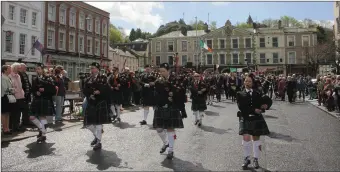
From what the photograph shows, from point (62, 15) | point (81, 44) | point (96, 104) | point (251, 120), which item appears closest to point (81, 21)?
point (81, 44)

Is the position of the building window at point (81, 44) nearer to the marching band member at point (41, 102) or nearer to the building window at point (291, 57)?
the marching band member at point (41, 102)

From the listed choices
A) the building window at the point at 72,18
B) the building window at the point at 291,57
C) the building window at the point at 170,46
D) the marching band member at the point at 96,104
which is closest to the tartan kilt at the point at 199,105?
the marching band member at the point at 96,104

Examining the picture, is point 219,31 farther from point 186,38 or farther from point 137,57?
point 137,57

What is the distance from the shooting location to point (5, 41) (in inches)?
1265

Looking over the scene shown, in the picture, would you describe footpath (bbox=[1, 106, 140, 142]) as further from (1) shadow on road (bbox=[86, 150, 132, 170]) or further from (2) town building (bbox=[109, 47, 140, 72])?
(2) town building (bbox=[109, 47, 140, 72])

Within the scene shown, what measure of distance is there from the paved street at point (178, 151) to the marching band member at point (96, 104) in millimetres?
523

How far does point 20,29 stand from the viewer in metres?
33.8

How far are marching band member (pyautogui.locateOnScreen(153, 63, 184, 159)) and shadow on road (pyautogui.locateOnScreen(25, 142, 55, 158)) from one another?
267 cm

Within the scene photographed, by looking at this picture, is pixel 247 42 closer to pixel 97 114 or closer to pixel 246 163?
pixel 97 114

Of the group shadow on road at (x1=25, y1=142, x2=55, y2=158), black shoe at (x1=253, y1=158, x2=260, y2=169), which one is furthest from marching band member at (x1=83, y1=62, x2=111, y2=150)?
black shoe at (x1=253, y1=158, x2=260, y2=169)

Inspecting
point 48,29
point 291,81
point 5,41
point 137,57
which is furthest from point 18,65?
point 137,57

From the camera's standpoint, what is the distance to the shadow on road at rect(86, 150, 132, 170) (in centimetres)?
656

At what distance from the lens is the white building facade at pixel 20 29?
105ft

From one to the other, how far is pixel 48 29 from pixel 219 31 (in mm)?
34641
